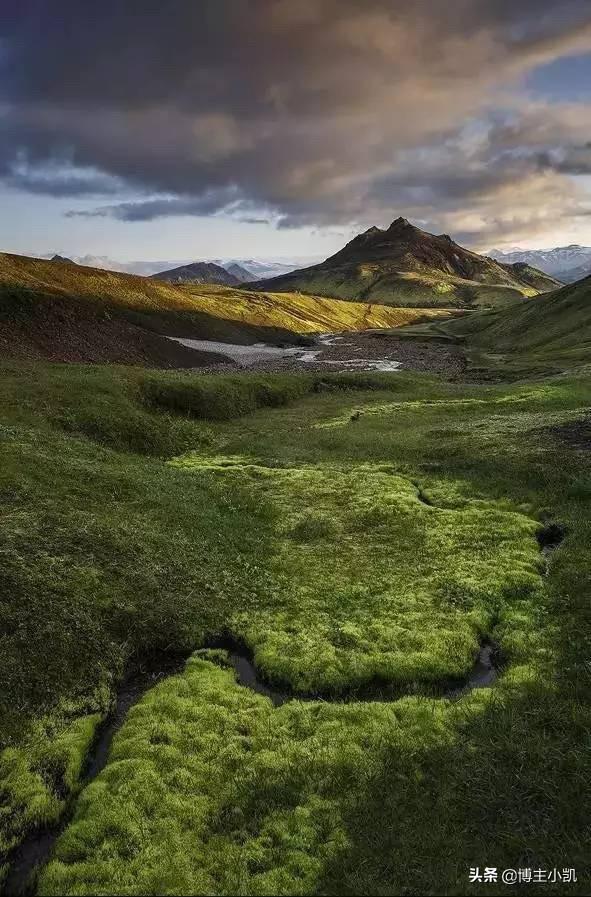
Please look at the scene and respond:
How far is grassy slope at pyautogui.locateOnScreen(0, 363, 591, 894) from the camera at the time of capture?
44.3 ft

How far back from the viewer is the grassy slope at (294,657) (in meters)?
13.5

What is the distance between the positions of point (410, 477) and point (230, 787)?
100 feet

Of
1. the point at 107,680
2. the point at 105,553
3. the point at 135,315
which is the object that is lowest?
the point at 107,680

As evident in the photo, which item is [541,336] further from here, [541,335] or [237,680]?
[237,680]

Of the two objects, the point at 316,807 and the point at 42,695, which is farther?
the point at 42,695

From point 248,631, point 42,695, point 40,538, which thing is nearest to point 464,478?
point 248,631

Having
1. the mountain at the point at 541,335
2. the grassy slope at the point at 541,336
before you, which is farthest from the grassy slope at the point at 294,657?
the mountain at the point at 541,335

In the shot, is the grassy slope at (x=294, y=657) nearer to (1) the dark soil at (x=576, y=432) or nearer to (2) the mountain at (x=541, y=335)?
(1) the dark soil at (x=576, y=432)

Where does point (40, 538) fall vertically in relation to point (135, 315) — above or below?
below

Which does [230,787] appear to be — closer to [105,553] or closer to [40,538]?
[105,553]

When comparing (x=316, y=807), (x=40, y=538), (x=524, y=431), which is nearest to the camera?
(x=316, y=807)

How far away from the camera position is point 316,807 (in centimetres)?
1468

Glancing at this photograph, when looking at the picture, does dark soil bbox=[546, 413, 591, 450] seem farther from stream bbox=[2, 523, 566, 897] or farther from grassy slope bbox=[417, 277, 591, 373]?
grassy slope bbox=[417, 277, 591, 373]

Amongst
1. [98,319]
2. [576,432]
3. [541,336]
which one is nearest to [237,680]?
[576,432]
